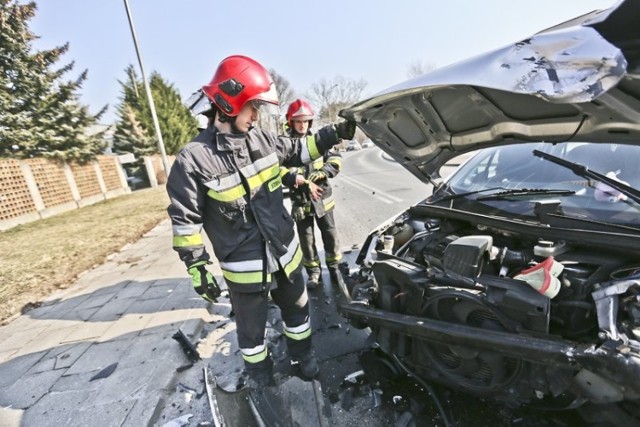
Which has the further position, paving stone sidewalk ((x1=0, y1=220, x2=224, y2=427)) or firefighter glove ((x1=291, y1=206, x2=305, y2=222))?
firefighter glove ((x1=291, y1=206, x2=305, y2=222))

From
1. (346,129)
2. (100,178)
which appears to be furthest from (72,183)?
(346,129)

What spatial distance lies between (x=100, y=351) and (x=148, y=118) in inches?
851

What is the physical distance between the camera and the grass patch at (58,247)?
4633 mm

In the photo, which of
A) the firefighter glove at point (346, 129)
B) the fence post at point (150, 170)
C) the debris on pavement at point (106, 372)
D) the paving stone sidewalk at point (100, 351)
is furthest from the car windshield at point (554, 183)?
the fence post at point (150, 170)

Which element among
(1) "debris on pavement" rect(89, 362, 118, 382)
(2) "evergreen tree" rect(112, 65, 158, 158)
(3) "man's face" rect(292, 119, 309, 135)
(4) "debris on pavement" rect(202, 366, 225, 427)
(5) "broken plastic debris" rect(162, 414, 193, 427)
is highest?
(2) "evergreen tree" rect(112, 65, 158, 158)

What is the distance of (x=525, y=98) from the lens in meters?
1.71

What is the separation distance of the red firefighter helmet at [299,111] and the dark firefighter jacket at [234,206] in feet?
4.39

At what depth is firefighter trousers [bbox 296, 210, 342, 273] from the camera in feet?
11.9

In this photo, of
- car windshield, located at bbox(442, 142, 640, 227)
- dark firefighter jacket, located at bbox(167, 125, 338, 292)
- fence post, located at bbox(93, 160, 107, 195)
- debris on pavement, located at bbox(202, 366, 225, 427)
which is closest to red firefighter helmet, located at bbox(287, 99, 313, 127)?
dark firefighter jacket, located at bbox(167, 125, 338, 292)

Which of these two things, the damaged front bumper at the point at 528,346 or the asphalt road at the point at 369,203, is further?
the asphalt road at the point at 369,203

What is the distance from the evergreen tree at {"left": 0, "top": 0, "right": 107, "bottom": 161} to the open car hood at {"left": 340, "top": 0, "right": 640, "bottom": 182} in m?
15.1

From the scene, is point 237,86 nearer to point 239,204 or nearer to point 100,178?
point 239,204

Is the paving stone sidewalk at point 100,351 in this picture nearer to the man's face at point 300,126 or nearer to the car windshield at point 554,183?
the man's face at point 300,126

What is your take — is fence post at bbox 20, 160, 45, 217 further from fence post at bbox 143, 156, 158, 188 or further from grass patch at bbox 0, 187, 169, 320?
fence post at bbox 143, 156, 158, 188
